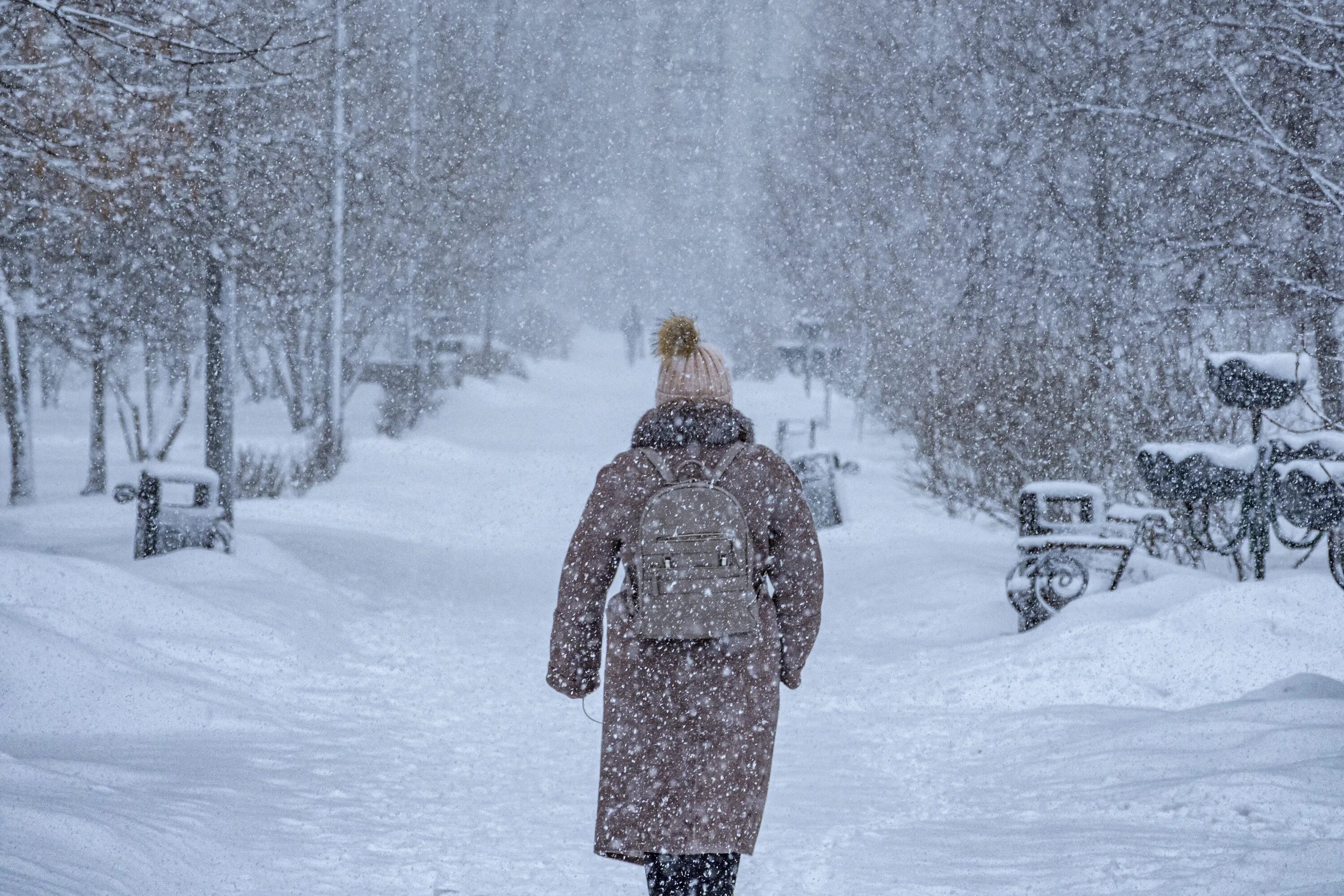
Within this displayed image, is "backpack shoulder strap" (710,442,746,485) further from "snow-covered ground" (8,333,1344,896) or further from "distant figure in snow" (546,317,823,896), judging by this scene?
"snow-covered ground" (8,333,1344,896)

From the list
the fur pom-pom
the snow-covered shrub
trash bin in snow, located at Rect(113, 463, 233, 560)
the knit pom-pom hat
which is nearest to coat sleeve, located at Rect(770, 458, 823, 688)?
the knit pom-pom hat

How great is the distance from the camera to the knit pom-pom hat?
3.42 metres

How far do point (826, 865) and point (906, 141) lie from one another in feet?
65.3

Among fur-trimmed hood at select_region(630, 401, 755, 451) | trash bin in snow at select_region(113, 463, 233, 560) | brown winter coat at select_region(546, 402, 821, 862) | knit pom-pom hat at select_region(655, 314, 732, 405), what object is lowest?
trash bin in snow at select_region(113, 463, 233, 560)

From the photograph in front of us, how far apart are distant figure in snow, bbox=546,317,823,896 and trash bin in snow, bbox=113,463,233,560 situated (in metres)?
8.21

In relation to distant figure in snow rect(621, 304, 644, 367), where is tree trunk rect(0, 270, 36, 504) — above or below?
below

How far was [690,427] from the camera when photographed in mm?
3322

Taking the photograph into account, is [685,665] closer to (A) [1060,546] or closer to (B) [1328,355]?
(A) [1060,546]

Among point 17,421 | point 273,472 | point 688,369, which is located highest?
point 688,369

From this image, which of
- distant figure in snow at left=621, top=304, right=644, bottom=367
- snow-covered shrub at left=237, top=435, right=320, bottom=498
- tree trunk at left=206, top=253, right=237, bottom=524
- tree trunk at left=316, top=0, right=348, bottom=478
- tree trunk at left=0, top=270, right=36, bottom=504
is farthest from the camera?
distant figure in snow at left=621, top=304, right=644, bottom=367

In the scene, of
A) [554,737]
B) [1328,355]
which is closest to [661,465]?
[554,737]

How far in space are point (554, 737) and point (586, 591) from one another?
11.6ft

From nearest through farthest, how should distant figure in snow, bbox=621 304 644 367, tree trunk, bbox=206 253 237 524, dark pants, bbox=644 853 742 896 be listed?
dark pants, bbox=644 853 742 896 → tree trunk, bbox=206 253 237 524 → distant figure in snow, bbox=621 304 644 367

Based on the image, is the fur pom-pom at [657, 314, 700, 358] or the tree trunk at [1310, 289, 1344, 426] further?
the tree trunk at [1310, 289, 1344, 426]
